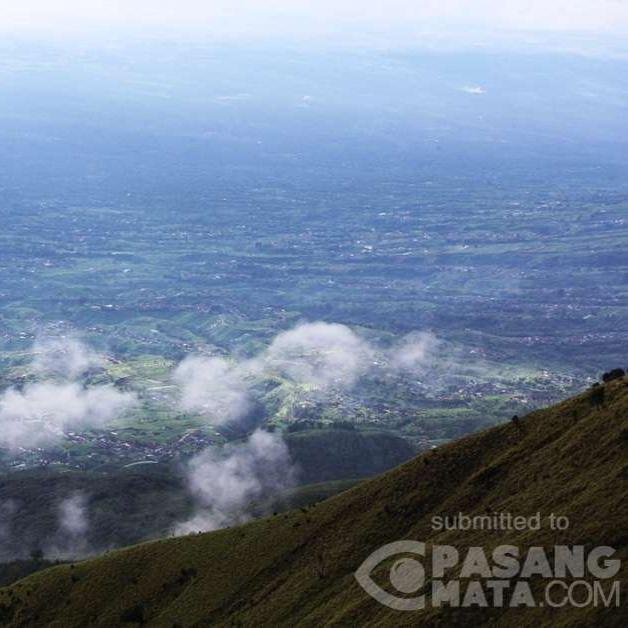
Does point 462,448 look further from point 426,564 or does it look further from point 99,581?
point 99,581

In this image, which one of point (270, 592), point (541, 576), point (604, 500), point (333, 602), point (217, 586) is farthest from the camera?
point (217, 586)

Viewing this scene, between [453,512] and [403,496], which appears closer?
[453,512]

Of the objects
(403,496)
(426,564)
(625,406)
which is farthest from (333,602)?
(625,406)

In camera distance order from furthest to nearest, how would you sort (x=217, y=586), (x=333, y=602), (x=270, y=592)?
(x=217, y=586) < (x=270, y=592) < (x=333, y=602)

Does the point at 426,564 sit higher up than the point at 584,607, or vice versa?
the point at 584,607

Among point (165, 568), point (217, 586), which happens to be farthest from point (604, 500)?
point (165, 568)

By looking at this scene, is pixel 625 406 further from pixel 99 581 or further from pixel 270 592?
pixel 99 581

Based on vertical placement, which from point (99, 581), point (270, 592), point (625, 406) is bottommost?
point (99, 581)
